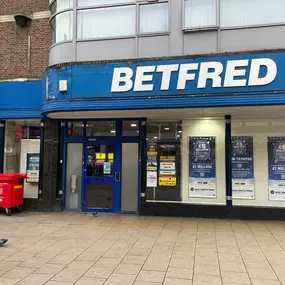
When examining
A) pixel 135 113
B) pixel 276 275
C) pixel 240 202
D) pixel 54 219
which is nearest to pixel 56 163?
pixel 54 219

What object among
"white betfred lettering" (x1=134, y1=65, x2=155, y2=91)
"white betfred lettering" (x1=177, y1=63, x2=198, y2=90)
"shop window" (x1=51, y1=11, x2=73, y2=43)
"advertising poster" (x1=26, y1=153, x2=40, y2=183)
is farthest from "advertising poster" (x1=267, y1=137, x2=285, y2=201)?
"advertising poster" (x1=26, y1=153, x2=40, y2=183)

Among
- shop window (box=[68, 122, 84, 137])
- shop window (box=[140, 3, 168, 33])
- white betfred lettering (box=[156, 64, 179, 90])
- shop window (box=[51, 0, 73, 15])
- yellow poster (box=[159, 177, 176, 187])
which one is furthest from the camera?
shop window (box=[68, 122, 84, 137])

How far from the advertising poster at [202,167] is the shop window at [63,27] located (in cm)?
445

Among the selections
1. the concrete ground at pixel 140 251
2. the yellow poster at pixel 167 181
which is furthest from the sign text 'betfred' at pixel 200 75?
the concrete ground at pixel 140 251

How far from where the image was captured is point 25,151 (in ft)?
32.8

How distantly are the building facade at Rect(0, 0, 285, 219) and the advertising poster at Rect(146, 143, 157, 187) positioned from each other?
0.09 ft

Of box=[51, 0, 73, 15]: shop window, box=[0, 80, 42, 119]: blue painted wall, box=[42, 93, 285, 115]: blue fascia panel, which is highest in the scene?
box=[51, 0, 73, 15]: shop window

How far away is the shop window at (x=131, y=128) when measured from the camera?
9328mm

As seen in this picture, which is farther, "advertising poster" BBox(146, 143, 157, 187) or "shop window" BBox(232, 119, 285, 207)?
"advertising poster" BBox(146, 143, 157, 187)

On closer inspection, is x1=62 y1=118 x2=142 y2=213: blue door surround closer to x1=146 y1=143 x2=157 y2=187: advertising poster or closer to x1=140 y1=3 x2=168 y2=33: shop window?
x1=146 y1=143 x2=157 y2=187: advertising poster

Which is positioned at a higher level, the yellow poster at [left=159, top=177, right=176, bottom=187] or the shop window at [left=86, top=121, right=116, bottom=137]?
the shop window at [left=86, top=121, right=116, bottom=137]

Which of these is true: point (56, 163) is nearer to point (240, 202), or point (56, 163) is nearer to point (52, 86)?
point (52, 86)

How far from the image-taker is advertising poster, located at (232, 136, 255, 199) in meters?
8.62

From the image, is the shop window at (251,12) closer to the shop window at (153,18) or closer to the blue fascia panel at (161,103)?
the shop window at (153,18)
